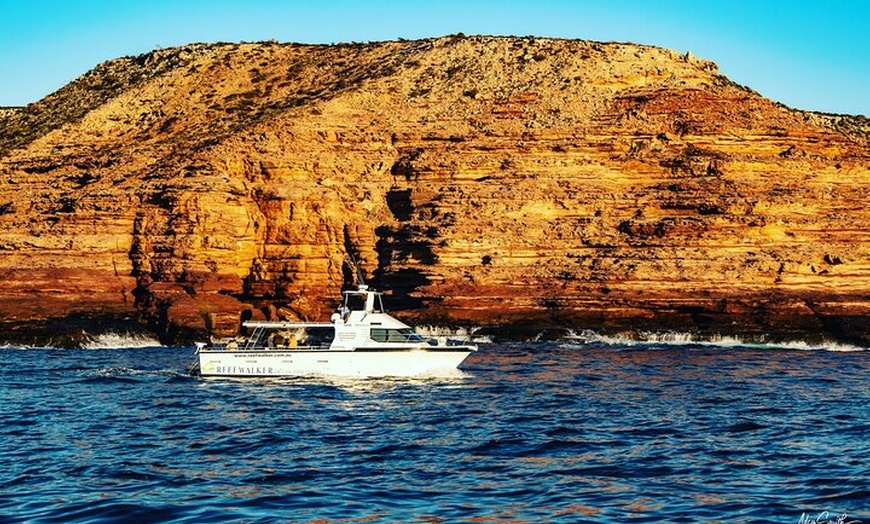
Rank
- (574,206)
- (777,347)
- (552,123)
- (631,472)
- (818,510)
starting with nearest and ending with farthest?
(818,510)
(631,472)
(777,347)
(574,206)
(552,123)

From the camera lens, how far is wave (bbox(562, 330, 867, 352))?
60125 millimetres

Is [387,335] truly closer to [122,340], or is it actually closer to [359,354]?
[359,354]

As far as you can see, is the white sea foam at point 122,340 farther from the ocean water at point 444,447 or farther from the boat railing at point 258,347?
the boat railing at point 258,347

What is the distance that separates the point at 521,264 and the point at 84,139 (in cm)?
4279

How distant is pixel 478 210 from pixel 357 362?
32.8 m

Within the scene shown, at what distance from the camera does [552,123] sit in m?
78.3

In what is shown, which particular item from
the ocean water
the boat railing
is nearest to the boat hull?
the boat railing

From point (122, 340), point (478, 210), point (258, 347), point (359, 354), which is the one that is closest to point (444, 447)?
point (359, 354)

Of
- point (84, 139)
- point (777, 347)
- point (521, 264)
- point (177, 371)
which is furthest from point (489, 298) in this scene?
point (84, 139)

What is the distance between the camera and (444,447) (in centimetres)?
2495

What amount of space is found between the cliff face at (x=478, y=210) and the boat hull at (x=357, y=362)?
23810 mm

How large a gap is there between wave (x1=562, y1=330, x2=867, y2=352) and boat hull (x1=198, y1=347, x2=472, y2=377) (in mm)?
20668

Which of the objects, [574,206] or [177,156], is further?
[177,156]

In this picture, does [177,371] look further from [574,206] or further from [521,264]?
[574,206]
